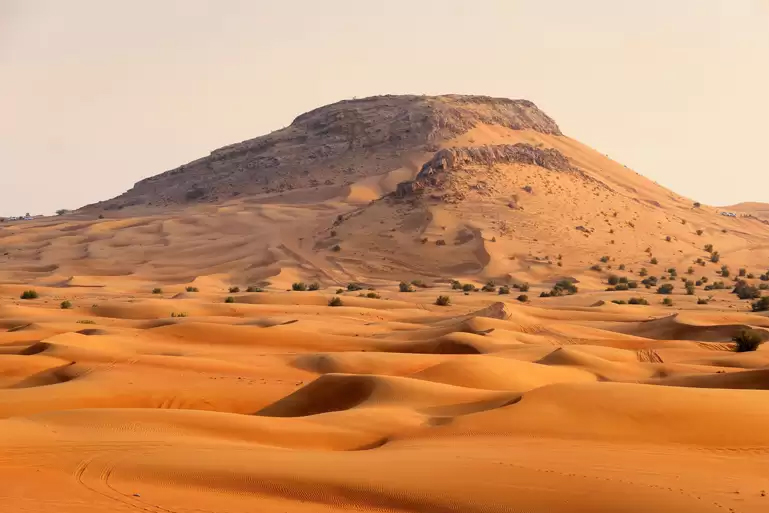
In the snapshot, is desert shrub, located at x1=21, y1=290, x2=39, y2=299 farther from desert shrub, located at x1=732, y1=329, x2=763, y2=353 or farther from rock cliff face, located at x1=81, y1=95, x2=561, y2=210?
rock cliff face, located at x1=81, y1=95, x2=561, y2=210

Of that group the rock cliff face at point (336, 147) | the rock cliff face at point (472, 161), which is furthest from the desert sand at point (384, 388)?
the rock cliff face at point (336, 147)

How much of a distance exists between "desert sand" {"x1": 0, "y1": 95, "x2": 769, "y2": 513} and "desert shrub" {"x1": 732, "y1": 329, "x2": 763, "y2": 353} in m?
0.64

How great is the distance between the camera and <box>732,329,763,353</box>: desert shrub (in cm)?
2011

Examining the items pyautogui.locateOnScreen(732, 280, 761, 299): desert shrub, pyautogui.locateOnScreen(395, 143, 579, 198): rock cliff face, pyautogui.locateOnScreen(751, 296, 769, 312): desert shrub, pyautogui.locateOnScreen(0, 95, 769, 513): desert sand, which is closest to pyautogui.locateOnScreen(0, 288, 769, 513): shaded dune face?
pyautogui.locateOnScreen(0, 95, 769, 513): desert sand

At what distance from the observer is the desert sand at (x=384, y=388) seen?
7551mm

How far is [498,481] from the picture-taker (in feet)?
25.0

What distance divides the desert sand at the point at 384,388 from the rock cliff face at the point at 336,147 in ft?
80.5

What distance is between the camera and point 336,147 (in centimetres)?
7644

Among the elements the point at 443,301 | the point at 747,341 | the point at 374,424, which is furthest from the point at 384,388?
the point at 443,301

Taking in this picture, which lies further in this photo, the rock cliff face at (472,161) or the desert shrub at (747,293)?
Result: the rock cliff face at (472,161)

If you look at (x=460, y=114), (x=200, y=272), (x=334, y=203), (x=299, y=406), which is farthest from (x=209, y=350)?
(x=460, y=114)

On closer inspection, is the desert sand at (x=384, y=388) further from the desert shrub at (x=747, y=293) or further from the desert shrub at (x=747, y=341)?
the desert shrub at (x=747, y=341)

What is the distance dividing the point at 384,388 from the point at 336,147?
211ft

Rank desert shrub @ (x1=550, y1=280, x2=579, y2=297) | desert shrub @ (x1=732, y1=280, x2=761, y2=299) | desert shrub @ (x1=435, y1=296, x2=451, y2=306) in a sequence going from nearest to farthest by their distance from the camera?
desert shrub @ (x1=435, y1=296, x2=451, y2=306), desert shrub @ (x1=732, y1=280, x2=761, y2=299), desert shrub @ (x1=550, y1=280, x2=579, y2=297)
